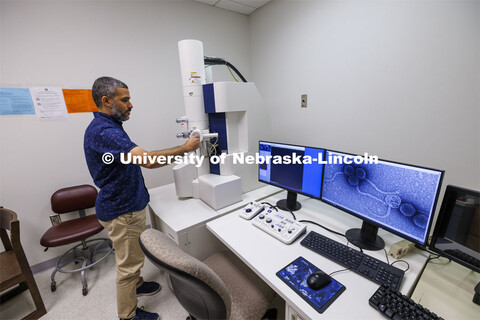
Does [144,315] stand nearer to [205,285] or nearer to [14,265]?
[14,265]

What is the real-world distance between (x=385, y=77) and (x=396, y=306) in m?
1.45

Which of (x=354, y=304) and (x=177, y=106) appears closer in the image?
(x=354, y=304)

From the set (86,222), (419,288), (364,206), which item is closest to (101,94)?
(86,222)

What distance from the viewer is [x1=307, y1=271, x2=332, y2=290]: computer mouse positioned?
2.56 ft

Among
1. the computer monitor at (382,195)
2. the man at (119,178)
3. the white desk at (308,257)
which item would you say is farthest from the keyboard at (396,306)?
the man at (119,178)

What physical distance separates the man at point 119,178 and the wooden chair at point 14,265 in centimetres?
58

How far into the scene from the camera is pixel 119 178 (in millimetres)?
1219

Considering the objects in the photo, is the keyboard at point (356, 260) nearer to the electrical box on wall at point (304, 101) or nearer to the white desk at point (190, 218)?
the white desk at point (190, 218)

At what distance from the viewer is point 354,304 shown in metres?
0.73

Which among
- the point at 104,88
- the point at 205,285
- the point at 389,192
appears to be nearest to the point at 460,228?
the point at 389,192

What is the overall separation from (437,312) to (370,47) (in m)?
1.63

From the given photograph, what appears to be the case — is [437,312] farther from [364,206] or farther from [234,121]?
[234,121]

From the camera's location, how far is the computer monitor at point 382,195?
0.80 meters

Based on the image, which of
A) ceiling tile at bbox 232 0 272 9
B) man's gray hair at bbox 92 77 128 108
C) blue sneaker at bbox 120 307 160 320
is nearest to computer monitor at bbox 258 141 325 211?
man's gray hair at bbox 92 77 128 108
